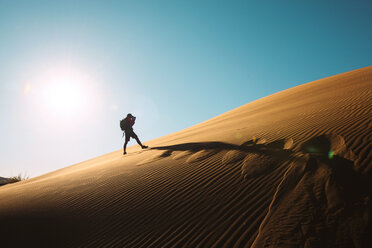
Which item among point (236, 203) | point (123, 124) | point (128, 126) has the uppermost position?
point (123, 124)

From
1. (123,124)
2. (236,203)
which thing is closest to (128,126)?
(123,124)

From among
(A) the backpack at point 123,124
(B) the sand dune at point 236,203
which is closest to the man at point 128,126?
(A) the backpack at point 123,124

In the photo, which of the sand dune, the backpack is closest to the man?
the backpack

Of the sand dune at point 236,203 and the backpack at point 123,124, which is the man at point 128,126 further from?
the sand dune at point 236,203

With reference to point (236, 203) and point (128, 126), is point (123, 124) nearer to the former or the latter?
point (128, 126)

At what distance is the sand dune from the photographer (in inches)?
77.2

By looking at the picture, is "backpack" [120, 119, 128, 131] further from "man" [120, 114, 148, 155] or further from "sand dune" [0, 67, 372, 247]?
"sand dune" [0, 67, 372, 247]

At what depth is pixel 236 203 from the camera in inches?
100

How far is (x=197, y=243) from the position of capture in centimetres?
216

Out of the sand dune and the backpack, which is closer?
the sand dune

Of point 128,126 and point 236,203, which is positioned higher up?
point 128,126

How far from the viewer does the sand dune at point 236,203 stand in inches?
77.2

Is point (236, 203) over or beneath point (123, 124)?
beneath

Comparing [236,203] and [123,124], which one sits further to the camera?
[123,124]
